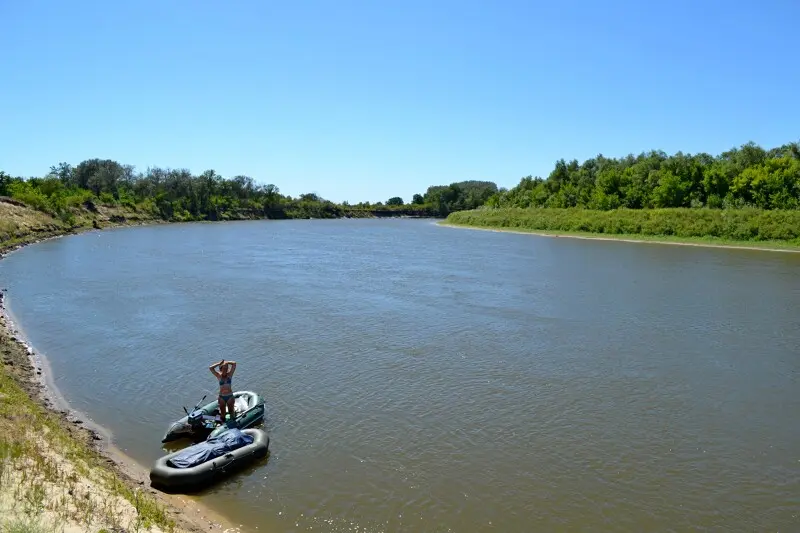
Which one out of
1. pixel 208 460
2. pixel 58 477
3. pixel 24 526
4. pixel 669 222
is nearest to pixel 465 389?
pixel 208 460

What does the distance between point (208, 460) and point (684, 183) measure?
95.0m

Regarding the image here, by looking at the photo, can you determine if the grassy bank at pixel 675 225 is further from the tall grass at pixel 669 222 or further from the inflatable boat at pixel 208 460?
the inflatable boat at pixel 208 460

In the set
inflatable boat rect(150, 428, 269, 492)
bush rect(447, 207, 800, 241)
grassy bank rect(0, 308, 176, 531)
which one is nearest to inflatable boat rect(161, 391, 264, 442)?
inflatable boat rect(150, 428, 269, 492)

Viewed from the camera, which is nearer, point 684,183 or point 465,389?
point 465,389

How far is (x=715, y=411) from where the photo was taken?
57.4ft

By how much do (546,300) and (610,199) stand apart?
76.1 m

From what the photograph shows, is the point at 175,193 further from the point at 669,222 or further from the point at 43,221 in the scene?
the point at 669,222

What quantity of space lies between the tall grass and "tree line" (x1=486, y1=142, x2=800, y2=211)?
544 cm

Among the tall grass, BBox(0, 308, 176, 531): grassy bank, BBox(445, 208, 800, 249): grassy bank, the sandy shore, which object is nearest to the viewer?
BBox(0, 308, 176, 531): grassy bank

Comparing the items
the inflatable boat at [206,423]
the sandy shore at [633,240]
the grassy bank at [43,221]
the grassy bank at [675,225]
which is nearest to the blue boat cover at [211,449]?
the inflatable boat at [206,423]

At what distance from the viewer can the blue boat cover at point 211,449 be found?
12.9 m

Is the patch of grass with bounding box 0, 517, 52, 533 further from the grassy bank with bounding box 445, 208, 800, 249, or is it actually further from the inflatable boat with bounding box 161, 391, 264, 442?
the grassy bank with bounding box 445, 208, 800, 249

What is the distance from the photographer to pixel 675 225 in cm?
8088

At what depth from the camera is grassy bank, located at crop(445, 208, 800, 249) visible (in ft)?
228
